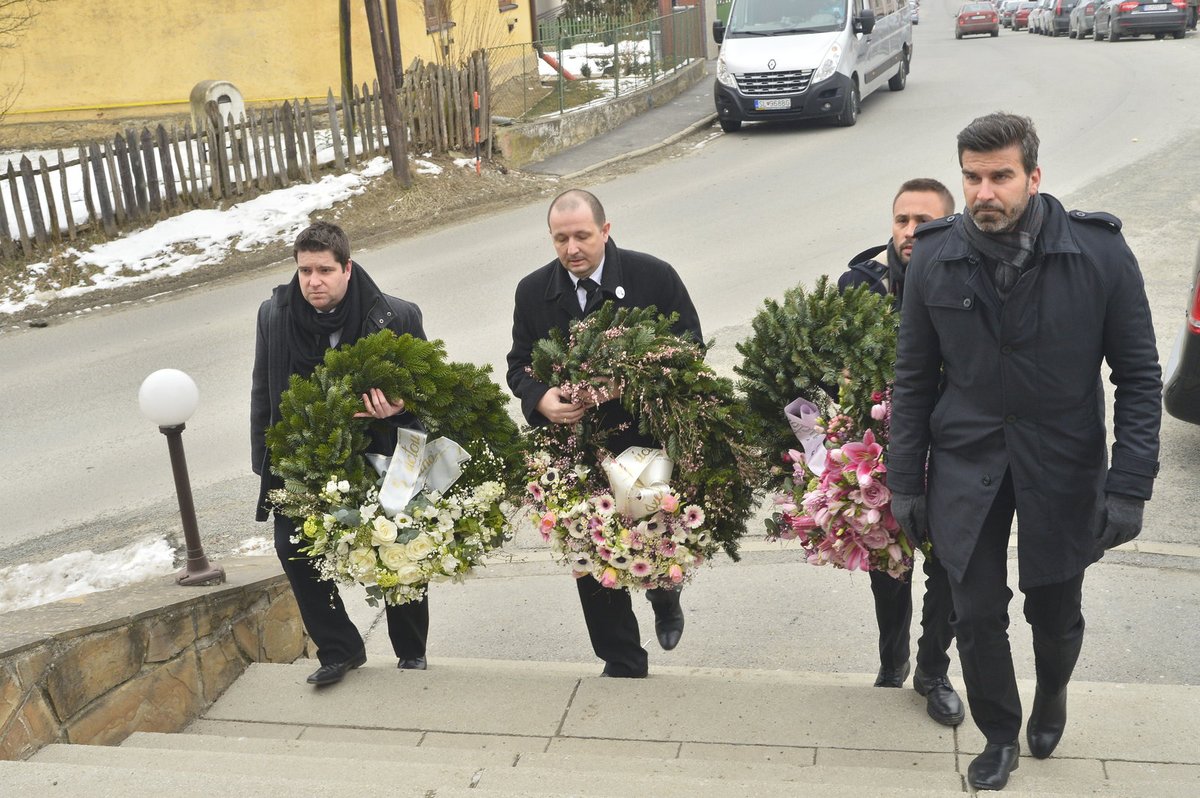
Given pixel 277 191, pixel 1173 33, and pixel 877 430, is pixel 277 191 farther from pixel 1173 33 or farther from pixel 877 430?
pixel 1173 33

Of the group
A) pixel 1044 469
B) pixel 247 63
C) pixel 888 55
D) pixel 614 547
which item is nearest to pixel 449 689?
pixel 614 547

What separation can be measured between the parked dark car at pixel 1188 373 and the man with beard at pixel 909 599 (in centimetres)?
297

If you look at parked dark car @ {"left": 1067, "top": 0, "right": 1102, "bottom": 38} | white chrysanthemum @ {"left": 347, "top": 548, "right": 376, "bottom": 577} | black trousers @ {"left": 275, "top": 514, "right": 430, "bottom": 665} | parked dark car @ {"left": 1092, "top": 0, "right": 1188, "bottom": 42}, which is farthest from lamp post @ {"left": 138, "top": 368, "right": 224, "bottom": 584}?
parked dark car @ {"left": 1067, "top": 0, "right": 1102, "bottom": 38}

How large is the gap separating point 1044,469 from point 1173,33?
3372 centimetres

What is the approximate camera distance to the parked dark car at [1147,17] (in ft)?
102

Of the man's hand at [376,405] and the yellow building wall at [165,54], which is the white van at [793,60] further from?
the man's hand at [376,405]

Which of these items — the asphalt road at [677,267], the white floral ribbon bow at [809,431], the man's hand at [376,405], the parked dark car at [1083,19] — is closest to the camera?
the white floral ribbon bow at [809,431]

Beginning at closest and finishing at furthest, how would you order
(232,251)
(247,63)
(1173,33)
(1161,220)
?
(1161,220) → (232,251) → (247,63) → (1173,33)

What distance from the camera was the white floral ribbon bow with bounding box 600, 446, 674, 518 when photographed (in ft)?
15.1

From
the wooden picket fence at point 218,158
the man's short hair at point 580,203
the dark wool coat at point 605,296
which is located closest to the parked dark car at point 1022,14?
the wooden picket fence at point 218,158

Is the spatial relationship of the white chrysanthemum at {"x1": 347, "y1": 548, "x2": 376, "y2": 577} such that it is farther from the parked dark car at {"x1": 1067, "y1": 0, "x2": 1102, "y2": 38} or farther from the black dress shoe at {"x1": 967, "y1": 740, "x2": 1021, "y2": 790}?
the parked dark car at {"x1": 1067, "y1": 0, "x2": 1102, "y2": 38}

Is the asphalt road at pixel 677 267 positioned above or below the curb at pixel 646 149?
below

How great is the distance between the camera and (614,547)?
15.2ft

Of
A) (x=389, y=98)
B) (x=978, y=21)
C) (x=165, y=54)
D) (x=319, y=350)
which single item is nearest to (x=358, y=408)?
(x=319, y=350)
